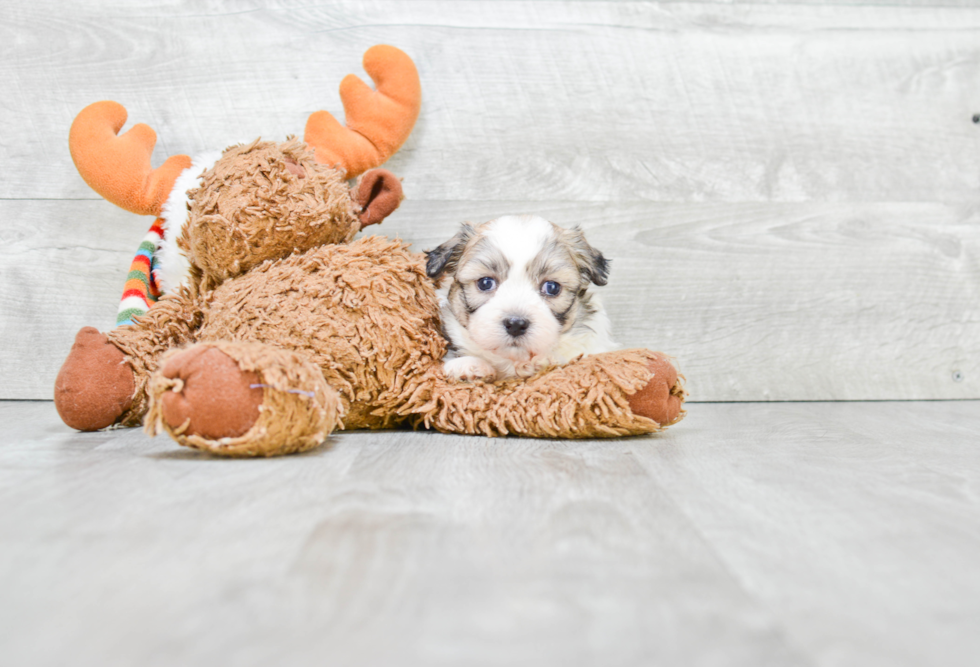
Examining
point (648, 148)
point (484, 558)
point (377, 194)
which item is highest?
point (648, 148)

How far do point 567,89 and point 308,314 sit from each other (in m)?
1.07

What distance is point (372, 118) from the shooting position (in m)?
1.79

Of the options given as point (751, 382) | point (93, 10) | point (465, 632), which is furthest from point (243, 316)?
point (751, 382)

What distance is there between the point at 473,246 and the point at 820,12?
137 cm

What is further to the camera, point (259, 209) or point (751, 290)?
point (751, 290)

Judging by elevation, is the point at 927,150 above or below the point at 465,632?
above

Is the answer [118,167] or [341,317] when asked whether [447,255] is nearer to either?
[341,317]

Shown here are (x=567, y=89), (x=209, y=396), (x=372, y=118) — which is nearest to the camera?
(x=209, y=396)

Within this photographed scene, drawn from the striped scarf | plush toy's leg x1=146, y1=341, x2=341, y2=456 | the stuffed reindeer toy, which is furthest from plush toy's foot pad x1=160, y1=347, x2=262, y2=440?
the striped scarf

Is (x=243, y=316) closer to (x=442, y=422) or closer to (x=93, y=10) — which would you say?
(x=442, y=422)

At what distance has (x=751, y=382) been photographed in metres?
2.15

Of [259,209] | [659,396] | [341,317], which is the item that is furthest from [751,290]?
[259,209]

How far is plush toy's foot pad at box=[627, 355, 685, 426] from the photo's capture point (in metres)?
1.46

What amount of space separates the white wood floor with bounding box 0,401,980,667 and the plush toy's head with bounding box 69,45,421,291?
18.9 inches
